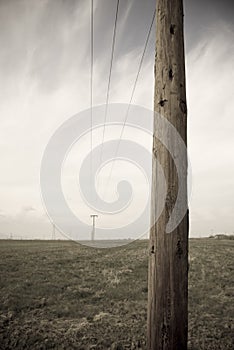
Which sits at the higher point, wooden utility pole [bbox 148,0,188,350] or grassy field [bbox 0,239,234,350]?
wooden utility pole [bbox 148,0,188,350]

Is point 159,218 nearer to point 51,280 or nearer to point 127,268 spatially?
point 51,280

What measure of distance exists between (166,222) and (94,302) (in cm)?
891

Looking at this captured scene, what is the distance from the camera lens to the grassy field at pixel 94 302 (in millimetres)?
6586

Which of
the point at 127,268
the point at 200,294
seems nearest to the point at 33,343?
the point at 200,294

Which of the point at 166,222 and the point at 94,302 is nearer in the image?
the point at 166,222

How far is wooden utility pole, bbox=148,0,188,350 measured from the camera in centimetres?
255

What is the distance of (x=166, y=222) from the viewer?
8.82 feet

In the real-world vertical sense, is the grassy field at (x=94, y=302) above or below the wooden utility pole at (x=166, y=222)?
below

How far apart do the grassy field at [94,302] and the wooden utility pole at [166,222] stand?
4313 mm

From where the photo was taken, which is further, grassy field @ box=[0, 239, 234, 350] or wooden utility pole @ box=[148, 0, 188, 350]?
grassy field @ box=[0, 239, 234, 350]

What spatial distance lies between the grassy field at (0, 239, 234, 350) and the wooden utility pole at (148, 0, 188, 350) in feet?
14.2

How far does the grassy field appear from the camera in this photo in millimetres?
6586

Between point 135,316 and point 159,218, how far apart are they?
6974mm

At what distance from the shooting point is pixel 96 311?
9156mm
